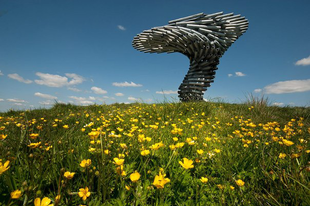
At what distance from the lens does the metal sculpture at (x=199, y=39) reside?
859 cm

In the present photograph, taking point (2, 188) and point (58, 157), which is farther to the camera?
point (58, 157)

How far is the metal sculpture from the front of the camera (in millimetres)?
8594

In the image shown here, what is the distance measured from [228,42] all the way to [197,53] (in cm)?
190

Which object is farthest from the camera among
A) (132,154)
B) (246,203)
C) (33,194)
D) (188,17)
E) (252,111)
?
(188,17)

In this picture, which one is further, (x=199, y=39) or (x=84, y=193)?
(x=199, y=39)

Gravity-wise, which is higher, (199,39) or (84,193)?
(199,39)

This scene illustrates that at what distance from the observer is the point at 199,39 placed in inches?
330

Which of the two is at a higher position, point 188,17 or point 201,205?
point 188,17

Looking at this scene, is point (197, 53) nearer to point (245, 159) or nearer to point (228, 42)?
point (228, 42)

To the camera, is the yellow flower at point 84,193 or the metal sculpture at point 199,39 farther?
the metal sculpture at point 199,39

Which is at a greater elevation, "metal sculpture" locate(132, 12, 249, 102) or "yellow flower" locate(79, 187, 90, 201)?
"metal sculpture" locate(132, 12, 249, 102)

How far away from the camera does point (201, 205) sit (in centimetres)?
107

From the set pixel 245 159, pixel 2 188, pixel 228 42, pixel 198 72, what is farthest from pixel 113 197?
pixel 228 42

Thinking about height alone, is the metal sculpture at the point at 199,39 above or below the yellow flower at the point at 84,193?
above
